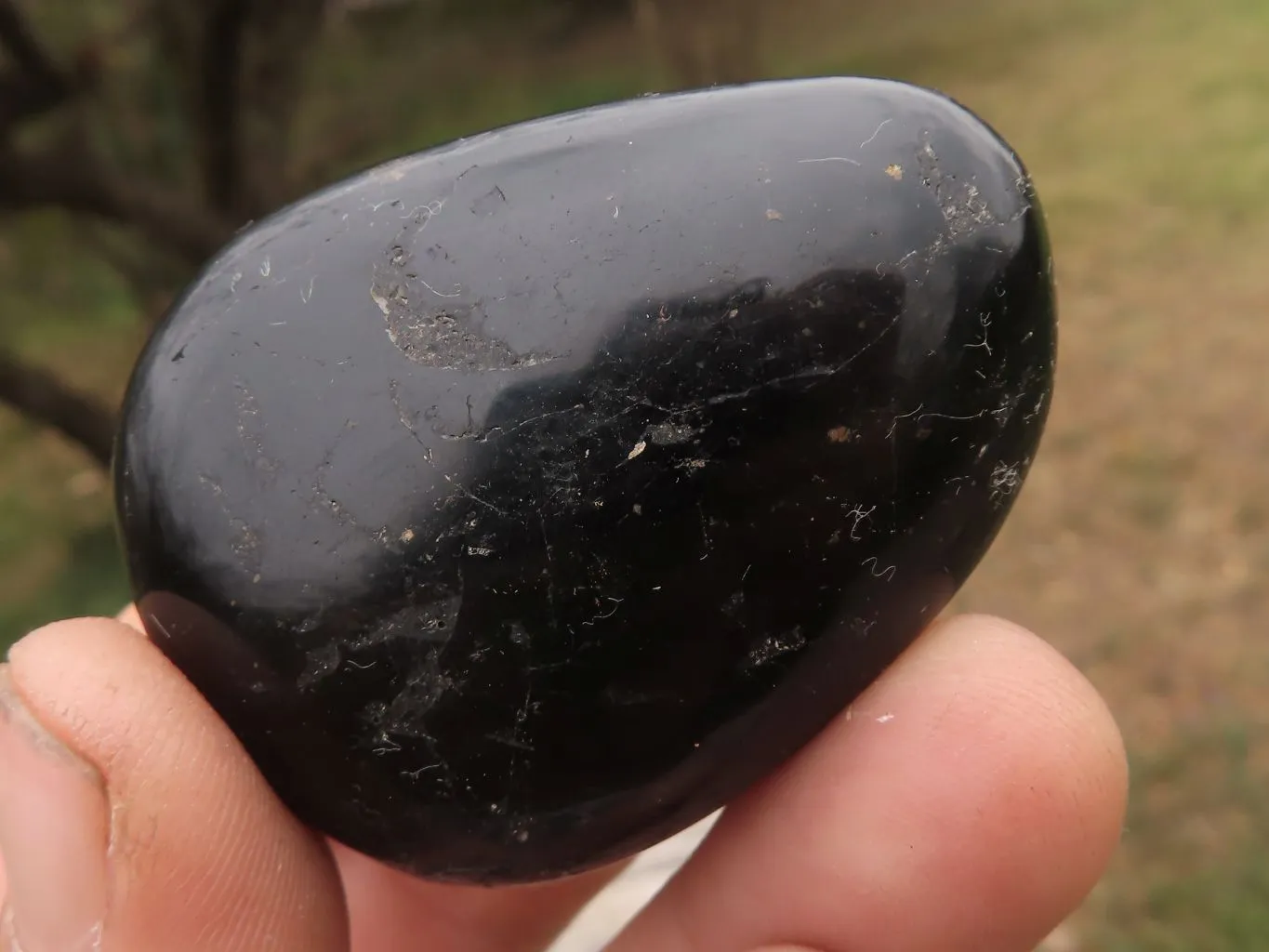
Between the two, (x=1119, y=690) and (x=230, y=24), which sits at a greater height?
(x=230, y=24)

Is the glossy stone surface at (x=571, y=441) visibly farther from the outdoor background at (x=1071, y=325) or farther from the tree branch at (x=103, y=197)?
the tree branch at (x=103, y=197)

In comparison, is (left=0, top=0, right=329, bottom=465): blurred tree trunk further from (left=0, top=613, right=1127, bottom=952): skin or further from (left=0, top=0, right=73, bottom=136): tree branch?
(left=0, top=613, right=1127, bottom=952): skin

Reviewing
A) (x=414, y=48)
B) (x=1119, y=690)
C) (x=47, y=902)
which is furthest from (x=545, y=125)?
(x=414, y=48)

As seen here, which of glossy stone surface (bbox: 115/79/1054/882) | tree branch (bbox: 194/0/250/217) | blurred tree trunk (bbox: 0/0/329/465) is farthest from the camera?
tree branch (bbox: 194/0/250/217)

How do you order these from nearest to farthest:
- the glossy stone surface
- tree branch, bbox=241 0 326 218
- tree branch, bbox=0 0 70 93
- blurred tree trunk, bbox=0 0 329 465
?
1. the glossy stone surface
2. tree branch, bbox=0 0 70 93
3. blurred tree trunk, bbox=0 0 329 465
4. tree branch, bbox=241 0 326 218

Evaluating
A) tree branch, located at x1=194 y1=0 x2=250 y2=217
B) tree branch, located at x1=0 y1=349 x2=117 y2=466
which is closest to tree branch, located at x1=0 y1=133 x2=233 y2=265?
tree branch, located at x1=194 y1=0 x2=250 y2=217

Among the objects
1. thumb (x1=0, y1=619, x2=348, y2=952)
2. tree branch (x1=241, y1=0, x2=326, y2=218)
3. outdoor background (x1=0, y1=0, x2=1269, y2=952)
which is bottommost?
outdoor background (x1=0, y1=0, x2=1269, y2=952)

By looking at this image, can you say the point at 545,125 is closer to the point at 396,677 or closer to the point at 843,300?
the point at 843,300
